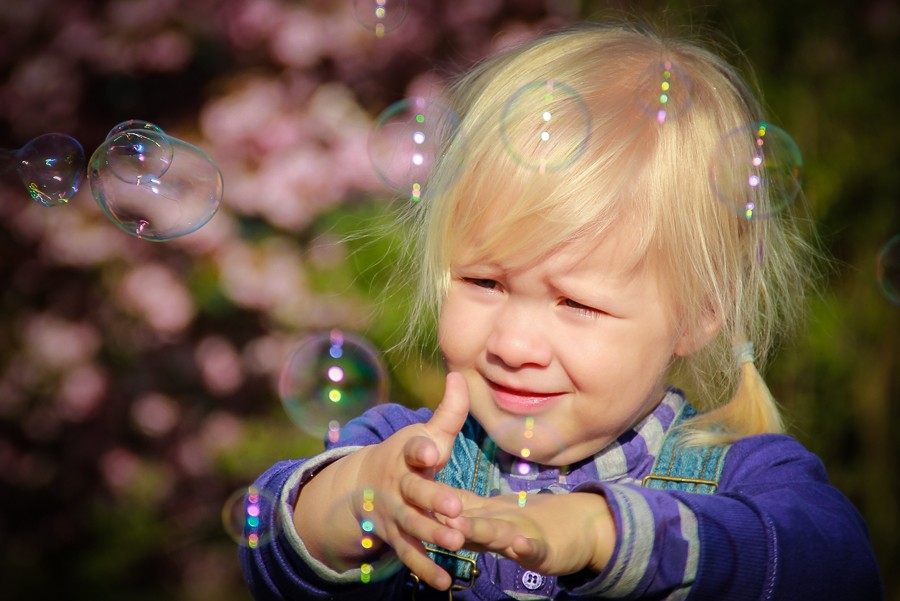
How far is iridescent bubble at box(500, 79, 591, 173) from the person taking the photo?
4.50 ft

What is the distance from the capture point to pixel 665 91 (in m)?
1.47

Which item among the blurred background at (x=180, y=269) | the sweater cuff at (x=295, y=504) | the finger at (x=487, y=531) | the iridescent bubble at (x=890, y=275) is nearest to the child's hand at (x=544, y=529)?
the finger at (x=487, y=531)

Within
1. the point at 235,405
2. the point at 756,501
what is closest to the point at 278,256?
the point at 235,405

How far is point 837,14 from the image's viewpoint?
3.32 meters

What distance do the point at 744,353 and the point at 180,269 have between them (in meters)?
2.53

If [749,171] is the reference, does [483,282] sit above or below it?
below

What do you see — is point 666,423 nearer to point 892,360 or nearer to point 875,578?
point 875,578

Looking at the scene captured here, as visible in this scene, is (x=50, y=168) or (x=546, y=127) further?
(x=50, y=168)

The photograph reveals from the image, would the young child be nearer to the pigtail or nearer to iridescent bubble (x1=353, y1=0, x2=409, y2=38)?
the pigtail

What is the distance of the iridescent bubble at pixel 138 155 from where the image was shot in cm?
183

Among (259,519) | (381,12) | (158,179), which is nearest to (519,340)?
(259,519)

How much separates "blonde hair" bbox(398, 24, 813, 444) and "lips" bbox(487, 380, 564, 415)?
0.17m

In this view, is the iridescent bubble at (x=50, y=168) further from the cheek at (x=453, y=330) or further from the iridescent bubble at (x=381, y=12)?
the cheek at (x=453, y=330)

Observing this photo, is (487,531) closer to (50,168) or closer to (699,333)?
(699,333)
